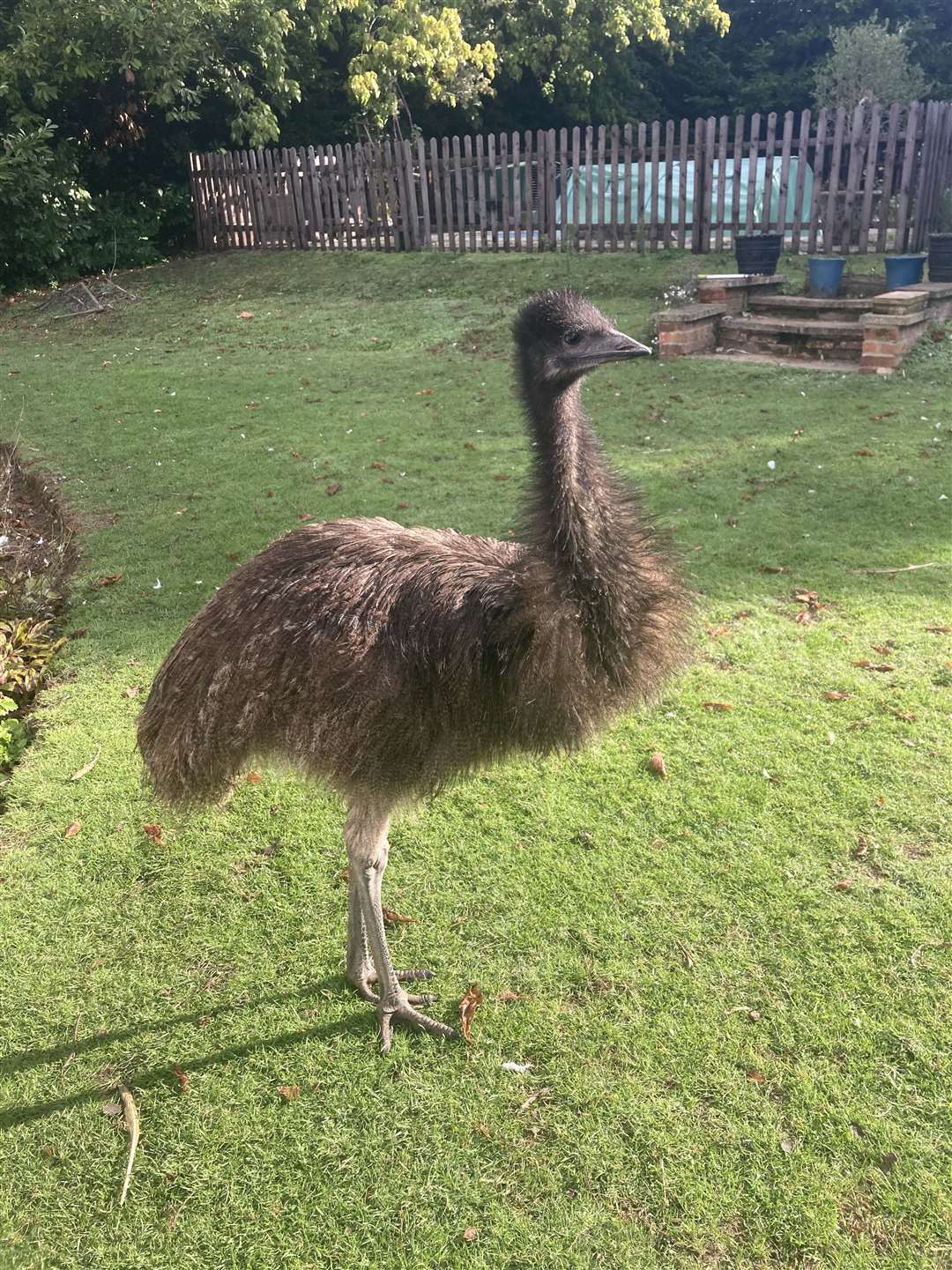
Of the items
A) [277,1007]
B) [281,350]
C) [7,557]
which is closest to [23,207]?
[281,350]

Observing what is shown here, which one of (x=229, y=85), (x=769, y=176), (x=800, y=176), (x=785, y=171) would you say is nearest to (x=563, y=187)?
(x=769, y=176)

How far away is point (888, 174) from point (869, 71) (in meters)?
14.5

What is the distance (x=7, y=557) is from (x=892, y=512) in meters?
5.81

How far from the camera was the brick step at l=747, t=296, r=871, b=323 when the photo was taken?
379 inches

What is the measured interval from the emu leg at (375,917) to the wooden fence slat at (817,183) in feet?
39.0

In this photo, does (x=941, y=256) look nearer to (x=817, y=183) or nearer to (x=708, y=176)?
(x=817, y=183)

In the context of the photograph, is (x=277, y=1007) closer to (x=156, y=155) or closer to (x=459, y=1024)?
(x=459, y=1024)

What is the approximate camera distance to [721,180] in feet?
41.5

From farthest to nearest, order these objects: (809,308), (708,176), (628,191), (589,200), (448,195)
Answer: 1. (448,195)
2. (589,200)
3. (628,191)
4. (708,176)
5. (809,308)

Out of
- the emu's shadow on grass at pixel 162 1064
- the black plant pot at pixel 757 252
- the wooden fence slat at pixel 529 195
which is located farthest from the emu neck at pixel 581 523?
the wooden fence slat at pixel 529 195

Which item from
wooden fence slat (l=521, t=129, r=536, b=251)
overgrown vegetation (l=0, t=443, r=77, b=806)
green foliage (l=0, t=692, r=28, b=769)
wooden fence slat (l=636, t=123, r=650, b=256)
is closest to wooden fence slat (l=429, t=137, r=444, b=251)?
wooden fence slat (l=521, t=129, r=536, b=251)

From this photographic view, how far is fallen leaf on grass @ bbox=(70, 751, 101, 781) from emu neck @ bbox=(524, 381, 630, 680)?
266 centimetres

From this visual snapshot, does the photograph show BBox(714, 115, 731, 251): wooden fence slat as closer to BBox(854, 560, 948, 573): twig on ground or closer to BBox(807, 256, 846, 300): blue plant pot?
BBox(807, 256, 846, 300): blue plant pot

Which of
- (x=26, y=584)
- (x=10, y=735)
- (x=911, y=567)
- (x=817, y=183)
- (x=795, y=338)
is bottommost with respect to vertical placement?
(x=10, y=735)
